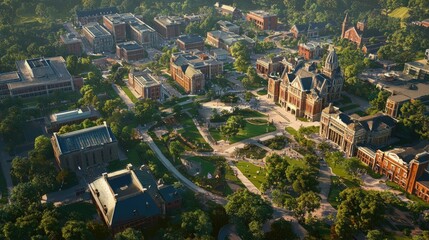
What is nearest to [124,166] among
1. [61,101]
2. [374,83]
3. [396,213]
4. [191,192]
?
[191,192]

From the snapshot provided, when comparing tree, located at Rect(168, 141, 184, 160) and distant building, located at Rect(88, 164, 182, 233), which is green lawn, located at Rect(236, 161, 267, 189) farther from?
distant building, located at Rect(88, 164, 182, 233)

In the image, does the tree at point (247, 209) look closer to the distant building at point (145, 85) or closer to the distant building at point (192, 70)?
the distant building at point (145, 85)

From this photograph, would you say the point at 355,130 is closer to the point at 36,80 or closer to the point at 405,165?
the point at 405,165

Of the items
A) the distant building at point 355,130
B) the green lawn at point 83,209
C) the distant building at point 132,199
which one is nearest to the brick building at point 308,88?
the distant building at point 355,130

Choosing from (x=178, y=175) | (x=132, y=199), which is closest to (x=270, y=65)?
(x=178, y=175)

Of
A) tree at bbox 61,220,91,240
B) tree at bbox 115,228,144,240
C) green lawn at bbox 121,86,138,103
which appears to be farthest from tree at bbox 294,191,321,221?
green lawn at bbox 121,86,138,103

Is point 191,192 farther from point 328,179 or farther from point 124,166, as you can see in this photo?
point 328,179
